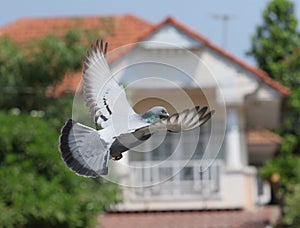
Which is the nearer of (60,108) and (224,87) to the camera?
(60,108)

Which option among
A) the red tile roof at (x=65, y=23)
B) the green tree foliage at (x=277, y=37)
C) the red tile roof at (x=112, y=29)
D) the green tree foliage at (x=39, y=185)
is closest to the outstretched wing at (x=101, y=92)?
the green tree foliage at (x=39, y=185)

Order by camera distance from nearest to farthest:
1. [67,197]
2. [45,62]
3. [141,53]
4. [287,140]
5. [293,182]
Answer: [67,197] → [45,62] → [293,182] → [141,53] → [287,140]

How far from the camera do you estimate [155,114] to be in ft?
8.37

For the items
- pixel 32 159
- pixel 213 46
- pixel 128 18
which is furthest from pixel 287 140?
pixel 32 159

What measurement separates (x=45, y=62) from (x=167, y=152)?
3797 millimetres

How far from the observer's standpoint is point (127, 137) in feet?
8.42

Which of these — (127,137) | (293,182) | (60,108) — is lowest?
(127,137)

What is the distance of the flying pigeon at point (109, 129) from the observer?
8.23ft

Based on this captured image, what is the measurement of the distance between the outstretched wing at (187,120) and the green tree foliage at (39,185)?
8032 mm

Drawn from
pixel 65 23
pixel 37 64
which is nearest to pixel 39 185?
pixel 37 64

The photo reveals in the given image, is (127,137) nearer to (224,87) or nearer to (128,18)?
(224,87)

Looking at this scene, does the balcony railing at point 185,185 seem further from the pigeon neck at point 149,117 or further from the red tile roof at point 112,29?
the pigeon neck at point 149,117

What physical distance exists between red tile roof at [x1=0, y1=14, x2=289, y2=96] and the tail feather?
10.8m

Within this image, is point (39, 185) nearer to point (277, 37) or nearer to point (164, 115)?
point (164, 115)
